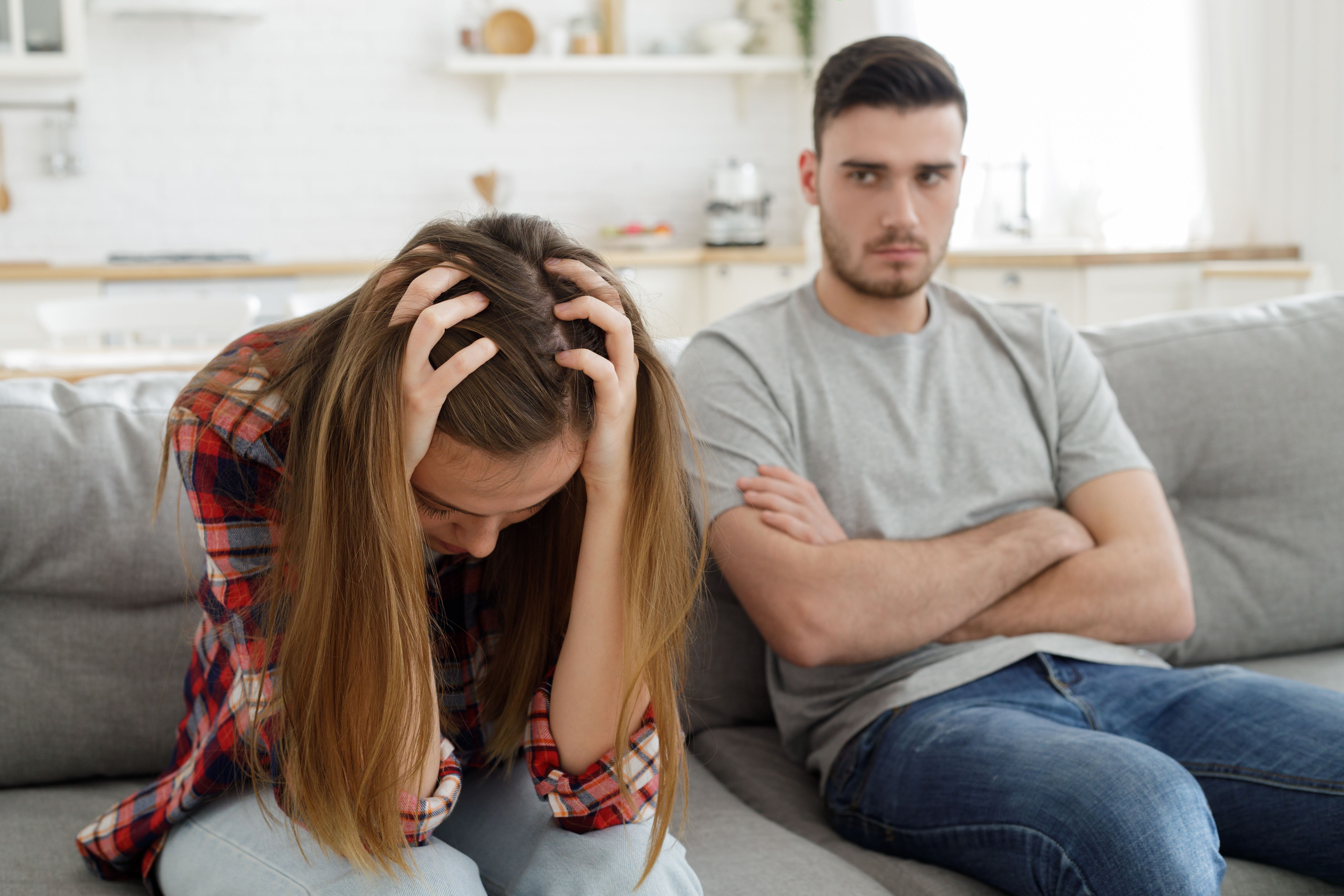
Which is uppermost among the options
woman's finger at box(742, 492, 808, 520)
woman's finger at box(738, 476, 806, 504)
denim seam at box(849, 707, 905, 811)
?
woman's finger at box(738, 476, 806, 504)

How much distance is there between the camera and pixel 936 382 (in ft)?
5.19

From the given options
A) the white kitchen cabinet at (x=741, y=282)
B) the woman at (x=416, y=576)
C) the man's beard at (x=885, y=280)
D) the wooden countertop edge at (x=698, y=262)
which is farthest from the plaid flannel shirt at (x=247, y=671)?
the white kitchen cabinet at (x=741, y=282)

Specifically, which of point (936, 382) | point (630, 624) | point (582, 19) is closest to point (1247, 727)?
point (936, 382)

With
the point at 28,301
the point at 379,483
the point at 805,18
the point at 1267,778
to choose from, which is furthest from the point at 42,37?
the point at 1267,778

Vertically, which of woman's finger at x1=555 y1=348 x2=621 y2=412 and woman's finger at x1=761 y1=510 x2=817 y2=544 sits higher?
woman's finger at x1=555 y1=348 x2=621 y2=412

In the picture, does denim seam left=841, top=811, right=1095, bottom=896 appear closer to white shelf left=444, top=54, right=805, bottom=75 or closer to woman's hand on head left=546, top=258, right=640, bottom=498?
woman's hand on head left=546, top=258, right=640, bottom=498

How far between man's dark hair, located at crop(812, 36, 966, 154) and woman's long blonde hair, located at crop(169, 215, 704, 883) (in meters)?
0.79

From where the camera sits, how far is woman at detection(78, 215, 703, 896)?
86 centimetres

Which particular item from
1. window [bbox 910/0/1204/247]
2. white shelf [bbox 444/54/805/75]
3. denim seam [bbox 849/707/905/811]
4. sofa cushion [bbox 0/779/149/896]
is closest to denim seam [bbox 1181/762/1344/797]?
Result: denim seam [bbox 849/707/905/811]

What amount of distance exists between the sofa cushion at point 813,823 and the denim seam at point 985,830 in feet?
0.11

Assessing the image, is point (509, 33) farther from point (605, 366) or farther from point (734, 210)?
point (605, 366)

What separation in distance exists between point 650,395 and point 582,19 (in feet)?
15.4

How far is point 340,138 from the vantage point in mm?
5160

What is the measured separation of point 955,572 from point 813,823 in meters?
0.34
